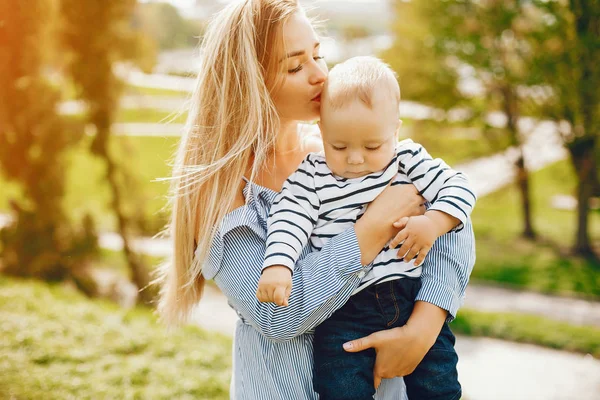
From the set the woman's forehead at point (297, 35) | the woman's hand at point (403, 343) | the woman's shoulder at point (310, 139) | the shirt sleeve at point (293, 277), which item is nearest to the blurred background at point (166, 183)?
the woman's forehead at point (297, 35)

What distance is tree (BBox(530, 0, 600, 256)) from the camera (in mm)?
7344

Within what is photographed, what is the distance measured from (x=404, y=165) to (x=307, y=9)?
0.80 metres

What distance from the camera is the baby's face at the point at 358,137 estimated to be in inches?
64.2

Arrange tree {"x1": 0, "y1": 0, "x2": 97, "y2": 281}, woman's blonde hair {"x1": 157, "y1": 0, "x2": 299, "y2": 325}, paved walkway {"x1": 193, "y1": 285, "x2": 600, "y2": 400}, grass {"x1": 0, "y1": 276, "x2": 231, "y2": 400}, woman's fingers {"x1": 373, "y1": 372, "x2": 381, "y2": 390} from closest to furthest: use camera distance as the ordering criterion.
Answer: woman's fingers {"x1": 373, "y1": 372, "x2": 381, "y2": 390}, woman's blonde hair {"x1": 157, "y1": 0, "x2": 299, "y2": 325}, grass {"x1": 0, "y1": 276, "x2": 231, "y2": 400}, paved walkway {"x1": 193, "y1": 285, "x2": 600, "y2": 400}, tree {"x1": 0, "y1": 0, "x2": 97, "y2": 281}

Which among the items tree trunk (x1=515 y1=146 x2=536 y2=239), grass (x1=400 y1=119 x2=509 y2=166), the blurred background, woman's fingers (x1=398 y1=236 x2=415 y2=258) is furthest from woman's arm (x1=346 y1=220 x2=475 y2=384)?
tree trunk (x1=515 y1=146 x2=536 y2=239)

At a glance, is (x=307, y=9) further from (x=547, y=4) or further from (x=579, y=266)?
(x=579, y=266)

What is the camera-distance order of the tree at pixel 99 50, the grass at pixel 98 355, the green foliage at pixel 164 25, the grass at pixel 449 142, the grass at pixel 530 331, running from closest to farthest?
the grass at pixel 98 355
the grass at pixel 530 331
the tree at pixel 99 50
the green foliage at pixel 164 25
the grass at pixel 449 142

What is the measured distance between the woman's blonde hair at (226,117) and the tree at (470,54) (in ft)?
23.0

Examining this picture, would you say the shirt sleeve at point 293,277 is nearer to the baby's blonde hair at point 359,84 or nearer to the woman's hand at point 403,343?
the woman's hand at point 403,343

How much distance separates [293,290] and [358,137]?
1.54 ft

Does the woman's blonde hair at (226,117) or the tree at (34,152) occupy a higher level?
the woman's blonde hair at (226,117)

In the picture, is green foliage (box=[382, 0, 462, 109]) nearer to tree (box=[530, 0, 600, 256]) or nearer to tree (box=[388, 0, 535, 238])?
tree (box=[388, 0, 535, 238])

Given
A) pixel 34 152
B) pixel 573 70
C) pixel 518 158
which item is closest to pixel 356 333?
pixel 34 152

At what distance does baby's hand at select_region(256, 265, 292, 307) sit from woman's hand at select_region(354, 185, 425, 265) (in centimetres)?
22
